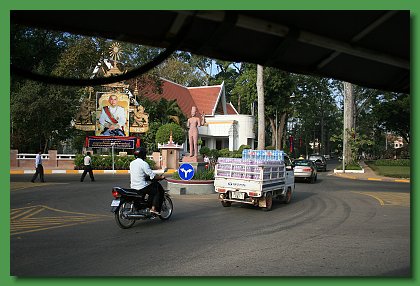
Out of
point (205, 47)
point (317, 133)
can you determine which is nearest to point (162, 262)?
point (205, 47)

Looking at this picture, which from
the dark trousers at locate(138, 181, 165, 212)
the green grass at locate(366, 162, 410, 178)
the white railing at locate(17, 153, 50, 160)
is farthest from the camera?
the white railing at locate(17, 153, 50, 160)

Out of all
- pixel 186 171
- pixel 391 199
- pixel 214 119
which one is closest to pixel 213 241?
pixel 186 171

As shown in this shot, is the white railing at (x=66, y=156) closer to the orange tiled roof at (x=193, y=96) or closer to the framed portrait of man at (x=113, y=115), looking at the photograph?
the framed portrait of man at (x=113, y=115)

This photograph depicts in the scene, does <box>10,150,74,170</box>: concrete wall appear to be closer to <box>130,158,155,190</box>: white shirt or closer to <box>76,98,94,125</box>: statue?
<box>76,98,94,125</box>: statue

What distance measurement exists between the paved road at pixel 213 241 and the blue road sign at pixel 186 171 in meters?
2.17

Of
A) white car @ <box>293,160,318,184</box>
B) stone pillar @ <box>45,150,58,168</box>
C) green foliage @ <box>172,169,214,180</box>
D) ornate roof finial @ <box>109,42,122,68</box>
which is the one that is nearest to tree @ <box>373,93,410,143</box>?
white car @ <box>293,160,318,184</box>

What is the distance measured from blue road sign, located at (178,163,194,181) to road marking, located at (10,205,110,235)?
495 cm

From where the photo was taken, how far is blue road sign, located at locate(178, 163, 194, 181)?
14.9m

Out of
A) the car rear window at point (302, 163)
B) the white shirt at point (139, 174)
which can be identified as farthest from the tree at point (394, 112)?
the white shirt at point (139, 174)

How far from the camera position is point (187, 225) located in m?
9.35

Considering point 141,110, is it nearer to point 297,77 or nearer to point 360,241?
point 297,77

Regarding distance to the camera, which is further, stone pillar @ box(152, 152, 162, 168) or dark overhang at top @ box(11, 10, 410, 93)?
stone pillar @ box(152, 152, 162, 168)

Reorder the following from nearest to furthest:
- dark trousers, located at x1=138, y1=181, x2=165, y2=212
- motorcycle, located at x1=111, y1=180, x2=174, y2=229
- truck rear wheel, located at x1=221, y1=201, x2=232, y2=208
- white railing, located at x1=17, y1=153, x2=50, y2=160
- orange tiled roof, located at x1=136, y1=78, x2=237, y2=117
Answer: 1. motorcycle, located at x1=111, y1=180, x2=174, y2=229
2. dark trousers, located at x1=138, y1=181, x2=165, y2=212
3. truck rear wheel, located at x1=221, y1=201, x2=232, y2=208
4. white railing, located at x1=17, y1=153, x2=50, y2=160
5. orange tiled roof, located at x1=136, y1=78, x2=237, y2=117

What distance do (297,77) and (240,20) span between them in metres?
42.3
